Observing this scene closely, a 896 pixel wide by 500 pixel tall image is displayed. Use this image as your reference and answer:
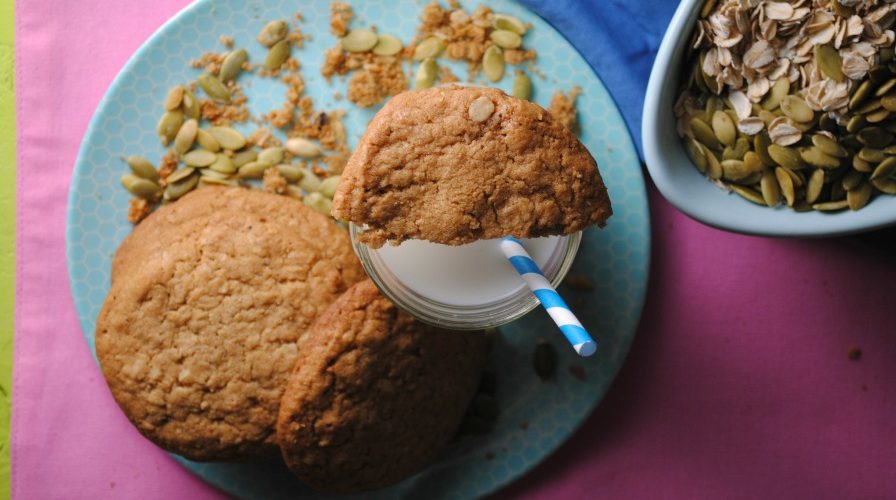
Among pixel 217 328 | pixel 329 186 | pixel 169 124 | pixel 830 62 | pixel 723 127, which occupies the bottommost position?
pixel 217 328

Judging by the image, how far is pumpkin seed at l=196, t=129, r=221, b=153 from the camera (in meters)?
1.67

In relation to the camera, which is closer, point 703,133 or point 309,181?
point 703,133

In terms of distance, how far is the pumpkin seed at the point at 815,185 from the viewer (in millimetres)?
1357

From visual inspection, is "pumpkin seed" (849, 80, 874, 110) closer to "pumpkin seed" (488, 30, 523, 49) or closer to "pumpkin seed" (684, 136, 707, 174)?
"pumpkin seed" (684, 136, 707, 174)

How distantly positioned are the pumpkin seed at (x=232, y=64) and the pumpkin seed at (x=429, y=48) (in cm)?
37

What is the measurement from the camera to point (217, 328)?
60.0 inches

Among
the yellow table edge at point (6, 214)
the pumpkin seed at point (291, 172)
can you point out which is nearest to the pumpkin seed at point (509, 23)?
the pumpkin seed at point (291, 172)

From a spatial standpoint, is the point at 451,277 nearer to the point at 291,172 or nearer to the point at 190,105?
the point at 291,172

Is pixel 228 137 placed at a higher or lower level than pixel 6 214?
higher

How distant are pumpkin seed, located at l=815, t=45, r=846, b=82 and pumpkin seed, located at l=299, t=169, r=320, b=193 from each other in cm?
99

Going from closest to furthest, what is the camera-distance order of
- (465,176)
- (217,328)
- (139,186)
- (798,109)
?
(465,176) < (798,109) < (217,328) < (139,186)

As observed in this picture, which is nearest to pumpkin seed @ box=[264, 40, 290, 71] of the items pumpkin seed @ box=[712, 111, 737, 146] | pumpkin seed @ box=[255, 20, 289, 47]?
pumpkin seed @ box=[255, 20, 289, 47]

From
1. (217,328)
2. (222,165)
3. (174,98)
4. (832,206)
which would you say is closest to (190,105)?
(174,98)

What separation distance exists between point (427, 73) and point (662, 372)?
0.85 metres
